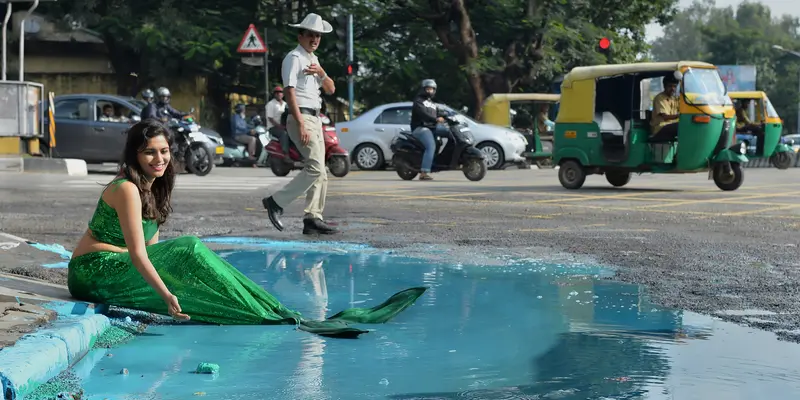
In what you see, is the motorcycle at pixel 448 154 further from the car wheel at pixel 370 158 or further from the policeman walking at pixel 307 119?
the policeman walking at pixel 307 119

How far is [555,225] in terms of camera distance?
11.0 meters

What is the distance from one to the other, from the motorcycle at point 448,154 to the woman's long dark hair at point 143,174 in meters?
14.5

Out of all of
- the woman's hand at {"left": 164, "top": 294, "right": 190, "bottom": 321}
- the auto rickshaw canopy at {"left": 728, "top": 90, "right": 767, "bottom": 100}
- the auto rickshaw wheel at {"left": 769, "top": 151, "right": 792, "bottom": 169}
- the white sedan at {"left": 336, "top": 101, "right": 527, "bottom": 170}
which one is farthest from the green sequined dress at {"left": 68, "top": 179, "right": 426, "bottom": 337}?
the auto rickshaw wheel at {"left": 769, "top": 151, "right": 792, "bottom": 169}

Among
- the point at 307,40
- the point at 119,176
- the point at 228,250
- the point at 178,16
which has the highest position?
the point at 178,16

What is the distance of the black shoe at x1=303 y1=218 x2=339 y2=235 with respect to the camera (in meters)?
9.94

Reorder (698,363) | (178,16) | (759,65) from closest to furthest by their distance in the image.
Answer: (698,363), (178,16), (759,65)

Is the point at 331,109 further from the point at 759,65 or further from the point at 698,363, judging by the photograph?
the point at 759,65

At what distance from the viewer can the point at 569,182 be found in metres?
18.0

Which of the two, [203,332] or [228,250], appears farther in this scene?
[228,250]

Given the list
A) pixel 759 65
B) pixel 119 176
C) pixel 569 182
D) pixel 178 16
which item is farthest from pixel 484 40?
pixel 759 65

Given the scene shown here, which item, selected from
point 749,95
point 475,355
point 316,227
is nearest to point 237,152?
point 749,95

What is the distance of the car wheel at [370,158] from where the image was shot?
2598cm

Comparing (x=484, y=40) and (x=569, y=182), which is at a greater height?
(x=484, y=40)

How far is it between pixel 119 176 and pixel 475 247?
3.97m
